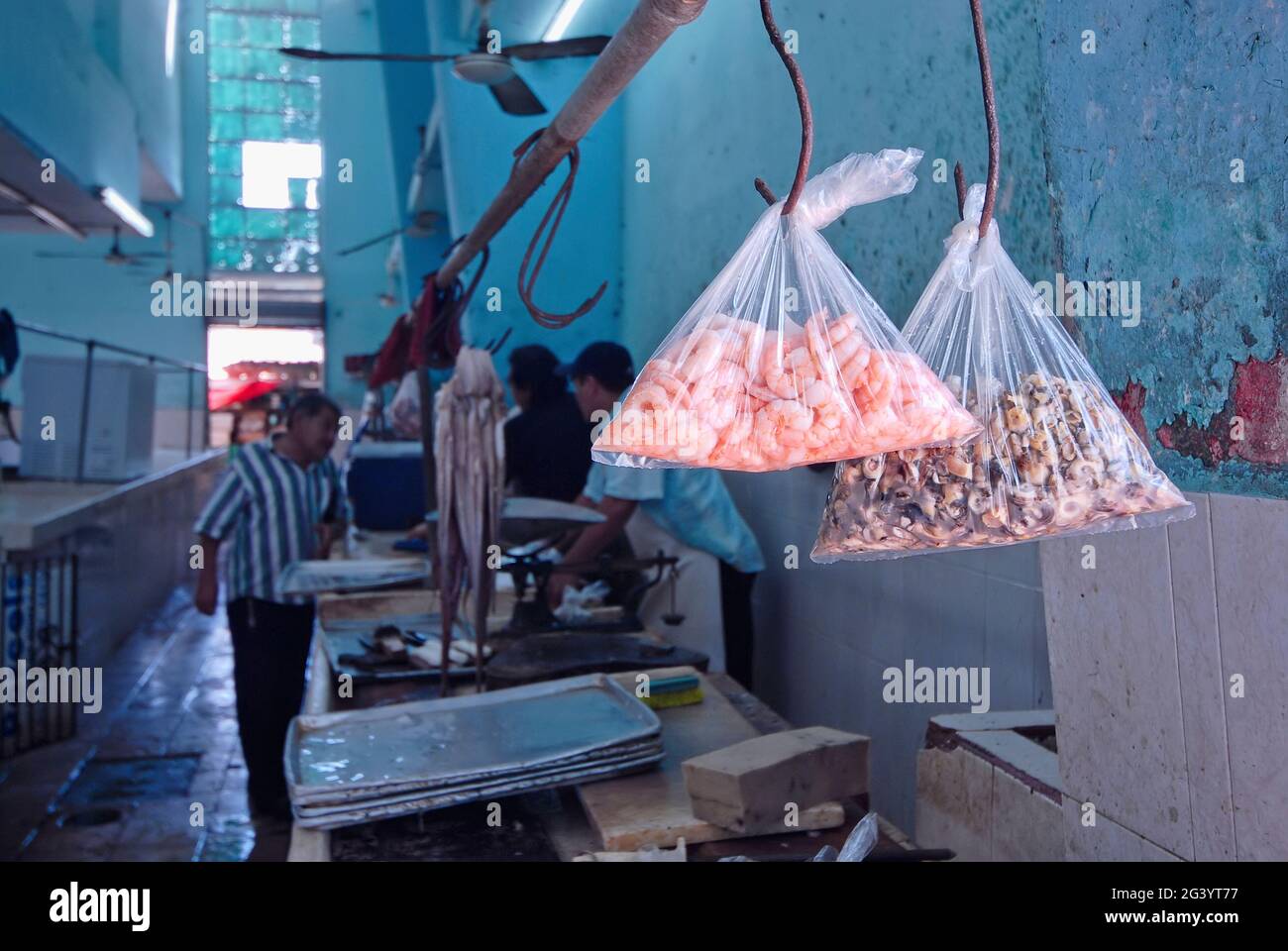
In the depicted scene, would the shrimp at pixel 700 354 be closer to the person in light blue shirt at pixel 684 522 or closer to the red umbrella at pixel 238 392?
the person in light blue shirt at pixel 684 522

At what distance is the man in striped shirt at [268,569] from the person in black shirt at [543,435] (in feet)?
3.03

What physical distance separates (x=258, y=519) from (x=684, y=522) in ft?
6.12

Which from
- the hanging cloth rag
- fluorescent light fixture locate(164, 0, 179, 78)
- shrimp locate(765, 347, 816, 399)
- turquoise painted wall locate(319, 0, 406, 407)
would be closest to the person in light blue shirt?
the hanging cloth rag

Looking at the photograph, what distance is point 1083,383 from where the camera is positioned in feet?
4.15

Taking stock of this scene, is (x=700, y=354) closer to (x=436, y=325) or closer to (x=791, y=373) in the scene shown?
(x=791, y=373)

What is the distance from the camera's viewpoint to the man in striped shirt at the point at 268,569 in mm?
4656

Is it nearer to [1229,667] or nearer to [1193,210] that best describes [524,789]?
[1229,667]

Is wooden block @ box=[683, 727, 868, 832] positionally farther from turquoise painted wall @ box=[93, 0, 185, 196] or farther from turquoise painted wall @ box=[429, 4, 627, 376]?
turquoise painted wall @ box=[93, 0, 185, 196]

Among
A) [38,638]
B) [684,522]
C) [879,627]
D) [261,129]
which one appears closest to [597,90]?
[879,627]

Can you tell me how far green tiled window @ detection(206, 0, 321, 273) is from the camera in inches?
682

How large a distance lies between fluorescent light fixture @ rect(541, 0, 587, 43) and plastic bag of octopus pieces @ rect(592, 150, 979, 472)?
5.31 m

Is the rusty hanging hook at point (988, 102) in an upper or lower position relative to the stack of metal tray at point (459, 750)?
upper

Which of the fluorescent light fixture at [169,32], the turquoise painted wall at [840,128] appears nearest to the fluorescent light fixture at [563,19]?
the turquoise painted wall at [840,128]

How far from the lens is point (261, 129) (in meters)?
17.4
